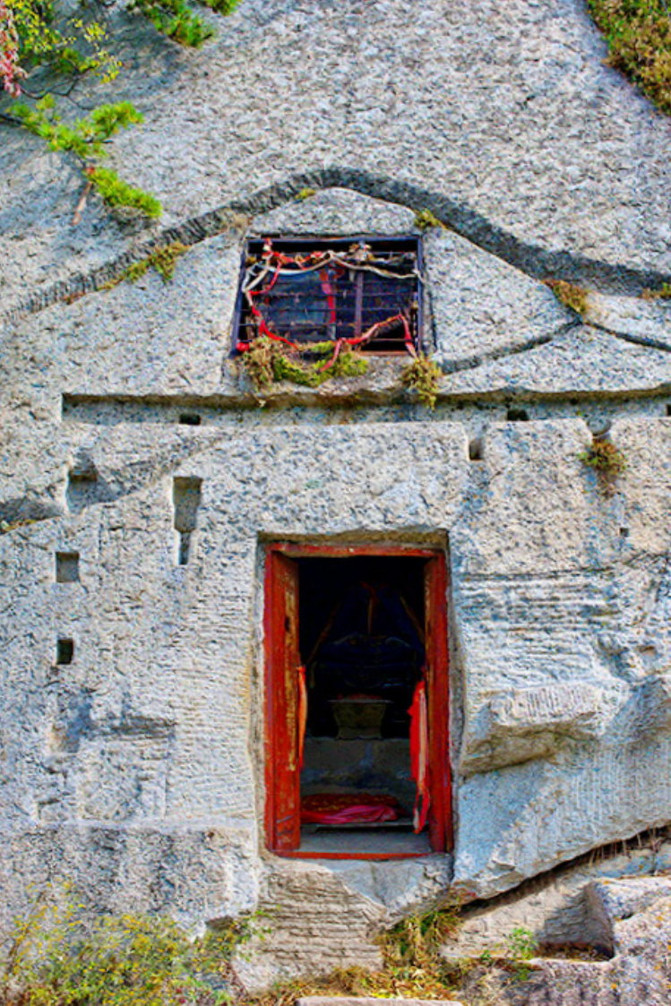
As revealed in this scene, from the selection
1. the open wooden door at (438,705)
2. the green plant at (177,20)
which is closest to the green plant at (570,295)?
the open wooden door at (438,705)

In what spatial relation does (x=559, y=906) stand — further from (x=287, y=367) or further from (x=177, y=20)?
(x=177, y=20)

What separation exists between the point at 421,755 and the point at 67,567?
2.33m

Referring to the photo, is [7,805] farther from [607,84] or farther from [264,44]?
[607,84]

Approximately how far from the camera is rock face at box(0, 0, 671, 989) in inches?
204

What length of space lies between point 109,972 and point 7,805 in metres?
1.05

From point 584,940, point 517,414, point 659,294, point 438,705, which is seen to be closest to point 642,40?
point 659,294

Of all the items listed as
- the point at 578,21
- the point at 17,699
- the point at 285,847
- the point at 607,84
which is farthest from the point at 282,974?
the point at 578,21

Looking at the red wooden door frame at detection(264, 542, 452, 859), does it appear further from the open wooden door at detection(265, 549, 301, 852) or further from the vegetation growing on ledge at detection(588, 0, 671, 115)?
the vegetation growing on ledge at detection(588, 0, 671, 115)

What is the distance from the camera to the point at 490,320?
594 cm

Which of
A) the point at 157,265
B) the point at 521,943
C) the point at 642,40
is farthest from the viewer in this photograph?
the point at 642,40

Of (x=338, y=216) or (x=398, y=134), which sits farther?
(x=398, y=134)

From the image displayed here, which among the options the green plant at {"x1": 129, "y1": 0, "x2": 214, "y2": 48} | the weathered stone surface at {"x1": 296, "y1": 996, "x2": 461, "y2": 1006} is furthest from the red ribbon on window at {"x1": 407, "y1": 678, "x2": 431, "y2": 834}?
the green plant at {"x1": 129, "y1": 0, "x2": 214, "y2": 48}

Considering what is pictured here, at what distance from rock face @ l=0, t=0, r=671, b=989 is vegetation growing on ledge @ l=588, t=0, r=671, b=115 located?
0.15 metres

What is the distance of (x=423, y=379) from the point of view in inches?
226
